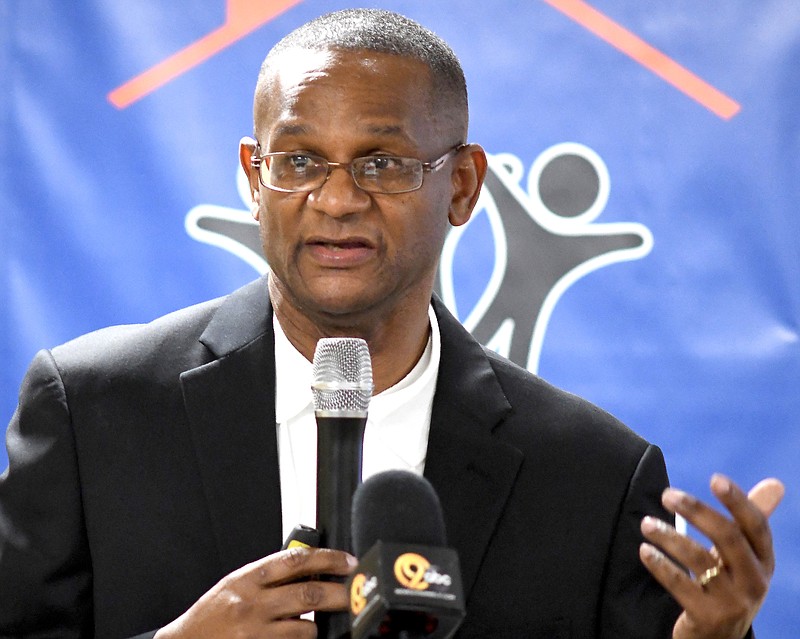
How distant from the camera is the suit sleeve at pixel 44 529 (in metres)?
2.23

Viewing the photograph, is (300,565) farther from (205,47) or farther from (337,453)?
(205,47)

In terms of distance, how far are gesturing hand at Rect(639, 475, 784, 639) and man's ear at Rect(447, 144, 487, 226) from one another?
984mm

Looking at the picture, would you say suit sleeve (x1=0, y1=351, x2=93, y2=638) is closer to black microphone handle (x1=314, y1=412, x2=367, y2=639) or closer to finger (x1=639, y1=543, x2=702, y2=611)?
black microphone handle (x1=314, y1=412, x2=367, y2=639)

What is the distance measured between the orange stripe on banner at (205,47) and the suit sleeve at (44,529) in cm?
120

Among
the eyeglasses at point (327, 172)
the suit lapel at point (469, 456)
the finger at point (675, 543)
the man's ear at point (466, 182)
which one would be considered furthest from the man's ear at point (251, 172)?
the finger at point (675, 543)

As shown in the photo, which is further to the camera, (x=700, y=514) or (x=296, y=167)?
(x=296, y=167)

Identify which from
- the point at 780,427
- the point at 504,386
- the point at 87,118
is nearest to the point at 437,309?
the point at 504,386

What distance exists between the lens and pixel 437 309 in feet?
9.04

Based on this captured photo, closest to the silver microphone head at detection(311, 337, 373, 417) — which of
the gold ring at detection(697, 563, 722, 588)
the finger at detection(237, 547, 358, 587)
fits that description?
the finger at detection(237, 547, 358, 587)

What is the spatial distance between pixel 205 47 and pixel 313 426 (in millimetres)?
1318

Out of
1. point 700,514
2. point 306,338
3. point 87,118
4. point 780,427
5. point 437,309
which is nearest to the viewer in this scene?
point 700,514

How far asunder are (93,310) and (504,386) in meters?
1.19

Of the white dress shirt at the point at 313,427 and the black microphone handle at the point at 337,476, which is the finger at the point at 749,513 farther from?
the white dress shirt at the point at 313,427

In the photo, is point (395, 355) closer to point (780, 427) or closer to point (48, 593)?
point (48, 593)
